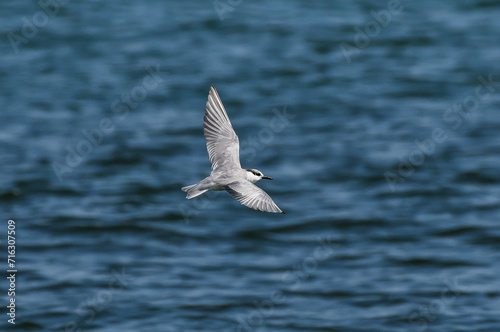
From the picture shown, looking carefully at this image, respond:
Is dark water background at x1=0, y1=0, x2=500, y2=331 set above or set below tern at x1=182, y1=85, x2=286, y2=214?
above

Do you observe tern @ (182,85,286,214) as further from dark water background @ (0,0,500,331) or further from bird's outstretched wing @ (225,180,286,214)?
dark water background @ (0,0,500,331)

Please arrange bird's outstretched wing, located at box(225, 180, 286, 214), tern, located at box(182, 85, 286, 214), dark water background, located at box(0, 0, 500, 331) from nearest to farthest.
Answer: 1. bird's outstretched wing, located at box(225, 180, 286, 214)
2. tern, located at box(182, 85, 286, 214)
3. dark water background, located at box(0, 0, 500, 331)

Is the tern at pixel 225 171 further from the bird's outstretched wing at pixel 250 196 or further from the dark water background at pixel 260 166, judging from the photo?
the dark water background at pixel 260 166

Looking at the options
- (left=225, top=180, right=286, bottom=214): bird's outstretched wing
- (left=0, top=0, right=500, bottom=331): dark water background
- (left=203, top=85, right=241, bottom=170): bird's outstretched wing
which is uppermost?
(left=0, top=0, right=500, bottom=331): dark water background

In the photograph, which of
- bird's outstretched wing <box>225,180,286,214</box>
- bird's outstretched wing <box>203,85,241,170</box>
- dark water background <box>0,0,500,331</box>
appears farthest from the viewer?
dark water background <box>0,0,500,331</box>

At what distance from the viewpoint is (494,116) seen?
80.1ft

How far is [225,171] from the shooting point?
8672 millimetres

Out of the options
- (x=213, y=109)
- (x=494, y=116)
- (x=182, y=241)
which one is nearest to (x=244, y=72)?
(x=494, y=116)

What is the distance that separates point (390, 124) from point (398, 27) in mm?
9605

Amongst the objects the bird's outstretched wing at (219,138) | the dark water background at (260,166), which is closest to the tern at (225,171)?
the bird's outstretched wing at (219,138)

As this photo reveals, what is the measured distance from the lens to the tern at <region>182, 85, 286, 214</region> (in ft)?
25.7

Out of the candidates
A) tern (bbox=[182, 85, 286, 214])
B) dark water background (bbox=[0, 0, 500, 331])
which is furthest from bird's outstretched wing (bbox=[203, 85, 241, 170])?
dark water background (bbox=[0, 0, 500, 331])

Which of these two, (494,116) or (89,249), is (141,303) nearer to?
(89,249)

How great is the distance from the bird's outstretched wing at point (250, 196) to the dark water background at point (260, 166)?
8.03 metres
